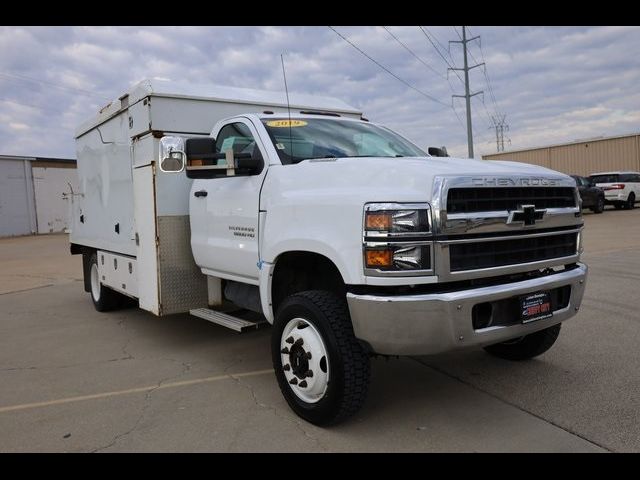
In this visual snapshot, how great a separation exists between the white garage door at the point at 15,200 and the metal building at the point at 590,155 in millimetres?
29689

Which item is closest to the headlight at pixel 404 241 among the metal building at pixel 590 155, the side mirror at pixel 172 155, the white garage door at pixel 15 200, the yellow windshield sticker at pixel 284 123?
the yellow windshield sticker at pixel 284 123

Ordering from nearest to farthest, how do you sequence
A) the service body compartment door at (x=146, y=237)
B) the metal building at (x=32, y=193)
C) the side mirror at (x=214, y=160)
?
1. the side mirror at (x=214, y=160)
2. the service body compartment door at (x=146, y=237)
3. the metal building at (x=32, y=193)

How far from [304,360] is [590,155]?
36309mm

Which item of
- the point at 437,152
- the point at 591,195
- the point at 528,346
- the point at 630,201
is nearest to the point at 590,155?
the point at 630,201

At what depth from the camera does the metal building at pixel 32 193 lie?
28859mm

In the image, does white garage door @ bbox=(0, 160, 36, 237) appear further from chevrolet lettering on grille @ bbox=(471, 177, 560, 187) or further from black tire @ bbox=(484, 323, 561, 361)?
chevrolet lettering on grille @ bbox=(471, 177, 560, 187)

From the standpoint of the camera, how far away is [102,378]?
4.95m

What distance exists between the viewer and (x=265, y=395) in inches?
172

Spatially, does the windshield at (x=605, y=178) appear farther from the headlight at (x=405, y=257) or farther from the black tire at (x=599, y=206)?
the headlight at (x=405, y=257)

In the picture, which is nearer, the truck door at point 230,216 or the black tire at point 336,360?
the black tire at point 336,360

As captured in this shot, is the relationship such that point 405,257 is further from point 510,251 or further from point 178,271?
point 178,271

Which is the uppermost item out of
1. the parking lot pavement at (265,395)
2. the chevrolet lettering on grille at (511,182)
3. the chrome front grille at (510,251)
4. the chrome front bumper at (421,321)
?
the chevrolet lettering on grille at (511,182)

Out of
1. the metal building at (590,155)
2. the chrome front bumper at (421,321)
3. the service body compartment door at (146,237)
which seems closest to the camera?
the chrome front bumper at (421,321)

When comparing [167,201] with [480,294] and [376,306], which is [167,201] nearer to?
[376,306]
